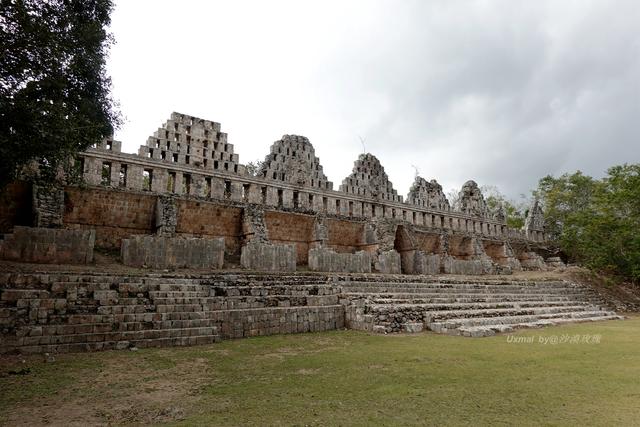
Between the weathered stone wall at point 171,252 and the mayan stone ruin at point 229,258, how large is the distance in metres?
0.04

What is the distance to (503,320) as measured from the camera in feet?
41.1

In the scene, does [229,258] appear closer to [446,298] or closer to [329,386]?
[446,298]

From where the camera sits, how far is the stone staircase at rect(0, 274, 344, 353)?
288 inches

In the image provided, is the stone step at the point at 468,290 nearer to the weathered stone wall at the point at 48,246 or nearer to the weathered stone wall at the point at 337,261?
the weathered stone wall at the point at 337,261

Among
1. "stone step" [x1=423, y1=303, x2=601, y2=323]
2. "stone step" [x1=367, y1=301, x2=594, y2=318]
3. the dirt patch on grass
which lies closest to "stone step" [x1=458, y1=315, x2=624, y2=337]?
"stone step" [x1=423, y1=303, x2=601, y2=323]

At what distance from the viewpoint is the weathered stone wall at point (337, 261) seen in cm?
1722

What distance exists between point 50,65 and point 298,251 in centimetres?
1468

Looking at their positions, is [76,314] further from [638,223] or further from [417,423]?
[638,223]

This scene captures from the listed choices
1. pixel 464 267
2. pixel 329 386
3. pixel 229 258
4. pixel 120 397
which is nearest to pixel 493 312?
pixel 329 386

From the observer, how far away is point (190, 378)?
588 centimetres

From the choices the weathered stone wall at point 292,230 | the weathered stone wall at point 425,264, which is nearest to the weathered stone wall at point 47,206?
the weathered stone wall at point 292,230

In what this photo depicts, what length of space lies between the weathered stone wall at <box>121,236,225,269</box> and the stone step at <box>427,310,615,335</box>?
7.59 m

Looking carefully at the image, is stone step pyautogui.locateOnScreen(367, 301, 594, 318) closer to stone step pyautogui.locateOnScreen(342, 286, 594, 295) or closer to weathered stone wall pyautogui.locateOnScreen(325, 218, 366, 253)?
stone step pyautogui.locateOnScreen(342, 286, 594, 295)

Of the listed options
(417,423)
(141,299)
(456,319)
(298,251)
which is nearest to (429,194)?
(298,251)
